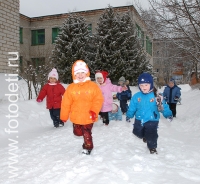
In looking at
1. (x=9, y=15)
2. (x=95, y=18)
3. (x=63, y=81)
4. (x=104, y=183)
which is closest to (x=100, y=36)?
(x=63, y=81)

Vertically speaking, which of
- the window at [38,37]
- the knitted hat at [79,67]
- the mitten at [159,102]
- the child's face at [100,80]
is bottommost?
the mitten at [159,102]

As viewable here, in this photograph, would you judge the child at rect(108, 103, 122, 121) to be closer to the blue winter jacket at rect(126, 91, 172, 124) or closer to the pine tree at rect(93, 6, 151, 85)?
the blue winter jacket at rect(126, 91, 172, 124)

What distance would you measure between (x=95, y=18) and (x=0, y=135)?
2478 centimetres

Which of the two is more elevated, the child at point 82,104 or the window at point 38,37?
the window at point 38,37

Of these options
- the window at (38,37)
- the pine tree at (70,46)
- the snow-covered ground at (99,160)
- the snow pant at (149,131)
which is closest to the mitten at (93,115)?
the snow-covered ground at (99,160)

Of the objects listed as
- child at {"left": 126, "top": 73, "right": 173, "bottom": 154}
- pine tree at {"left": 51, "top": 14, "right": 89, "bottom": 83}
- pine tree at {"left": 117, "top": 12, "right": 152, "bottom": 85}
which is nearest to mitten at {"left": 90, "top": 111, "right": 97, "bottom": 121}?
child at {"left": 126, "top": 73, "right": 173, "bottom": 154}

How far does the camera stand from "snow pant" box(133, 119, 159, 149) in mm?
4344

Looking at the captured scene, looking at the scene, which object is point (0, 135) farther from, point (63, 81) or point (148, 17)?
point (63, 81)

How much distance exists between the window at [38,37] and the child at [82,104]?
92.7 ft

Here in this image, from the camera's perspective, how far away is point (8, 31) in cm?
1048

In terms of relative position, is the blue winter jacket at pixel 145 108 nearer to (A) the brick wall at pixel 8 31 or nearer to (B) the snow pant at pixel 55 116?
(B) the snow pant at pixel 55 116

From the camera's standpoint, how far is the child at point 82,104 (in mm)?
4324

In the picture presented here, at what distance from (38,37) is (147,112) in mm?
29436

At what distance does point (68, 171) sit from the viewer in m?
3.30
